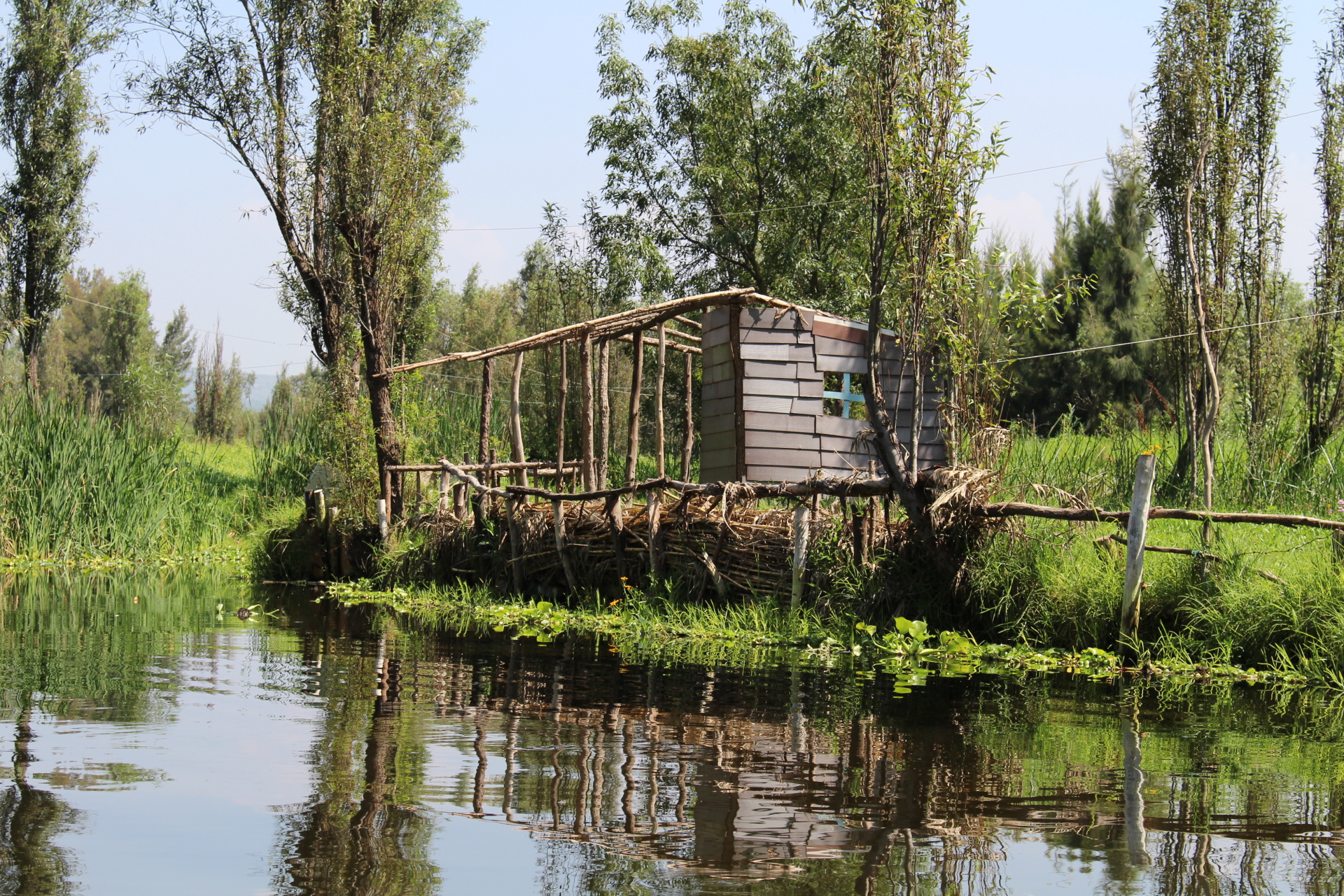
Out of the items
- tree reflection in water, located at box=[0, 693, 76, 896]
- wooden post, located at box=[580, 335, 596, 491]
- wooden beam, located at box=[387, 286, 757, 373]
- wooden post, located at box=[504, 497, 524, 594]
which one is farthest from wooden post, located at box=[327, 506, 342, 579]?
tree reflection in water, located at box=[0, 693, 76, 896]

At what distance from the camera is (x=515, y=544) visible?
1424cm

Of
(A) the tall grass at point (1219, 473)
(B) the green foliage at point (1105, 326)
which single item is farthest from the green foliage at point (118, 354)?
(B) the green foliage at point (1105, 326)

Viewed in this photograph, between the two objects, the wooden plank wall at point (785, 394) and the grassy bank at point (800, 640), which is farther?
the wooden plank wall at point (785, 394)

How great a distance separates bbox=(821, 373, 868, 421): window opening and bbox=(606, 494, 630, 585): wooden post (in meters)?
4.79

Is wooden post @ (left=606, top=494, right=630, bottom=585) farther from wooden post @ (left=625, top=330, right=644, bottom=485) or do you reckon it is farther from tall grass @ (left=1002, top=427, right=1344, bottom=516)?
→ tall grass @ (left=1002, top=427, right=1344, bottom=516)

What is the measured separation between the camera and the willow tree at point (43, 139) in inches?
1149

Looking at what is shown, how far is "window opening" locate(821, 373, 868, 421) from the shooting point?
1695cm

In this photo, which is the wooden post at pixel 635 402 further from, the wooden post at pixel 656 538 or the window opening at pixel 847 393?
the window opening at pixel 847 393

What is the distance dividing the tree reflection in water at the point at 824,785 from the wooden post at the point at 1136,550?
1169 millimetres

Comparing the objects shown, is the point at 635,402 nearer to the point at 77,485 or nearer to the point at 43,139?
the point at 77,485

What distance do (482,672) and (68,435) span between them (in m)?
12.8

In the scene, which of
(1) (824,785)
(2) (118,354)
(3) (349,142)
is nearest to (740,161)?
(3) (349,142)

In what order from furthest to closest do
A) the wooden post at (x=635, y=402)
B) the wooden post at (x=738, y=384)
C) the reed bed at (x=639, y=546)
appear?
the wooden post at (x=738, y=384), the wooden post at (x=635, y=402), the reed bed at (x=639, y=546)

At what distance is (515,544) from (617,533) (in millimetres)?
1867
